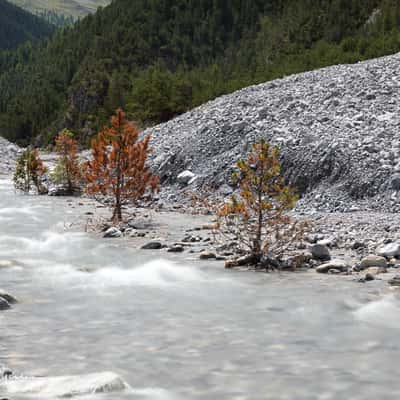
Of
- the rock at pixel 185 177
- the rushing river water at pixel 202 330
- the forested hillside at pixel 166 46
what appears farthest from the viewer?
the forested hillside at pixel 166 46


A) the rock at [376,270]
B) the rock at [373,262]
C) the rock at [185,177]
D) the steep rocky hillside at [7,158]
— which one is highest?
the steep rocky hillside at [7,158]

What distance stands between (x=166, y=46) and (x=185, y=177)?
137 meters

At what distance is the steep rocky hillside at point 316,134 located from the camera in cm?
2305

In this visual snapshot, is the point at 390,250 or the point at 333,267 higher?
the point at 390,250

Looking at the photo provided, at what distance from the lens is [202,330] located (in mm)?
10008

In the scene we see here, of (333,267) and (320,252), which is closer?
(333,267)

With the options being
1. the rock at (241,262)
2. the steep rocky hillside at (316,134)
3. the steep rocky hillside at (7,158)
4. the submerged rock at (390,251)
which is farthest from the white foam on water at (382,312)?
the steep rocky hillside at (7,158)

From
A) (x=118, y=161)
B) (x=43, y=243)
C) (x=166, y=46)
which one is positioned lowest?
(x=43, y=243)

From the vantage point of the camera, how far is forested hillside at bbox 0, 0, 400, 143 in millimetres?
112250

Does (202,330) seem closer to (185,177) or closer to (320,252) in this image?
(320,252)

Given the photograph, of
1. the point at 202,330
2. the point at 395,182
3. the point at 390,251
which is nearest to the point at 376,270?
the point at 390,251

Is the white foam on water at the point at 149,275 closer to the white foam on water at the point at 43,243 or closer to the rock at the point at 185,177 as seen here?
the white foam on water at the point at 43,243

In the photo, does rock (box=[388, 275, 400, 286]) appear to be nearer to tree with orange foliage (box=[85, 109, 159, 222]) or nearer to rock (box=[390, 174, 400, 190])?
rock (box=[390, 174, 400, 190])

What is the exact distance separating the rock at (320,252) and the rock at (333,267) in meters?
0.83
